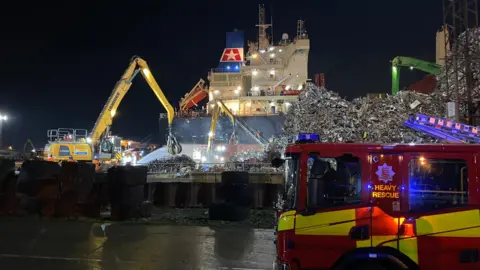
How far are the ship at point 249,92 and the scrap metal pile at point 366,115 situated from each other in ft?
40.8

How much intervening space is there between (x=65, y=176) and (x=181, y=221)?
362 cm

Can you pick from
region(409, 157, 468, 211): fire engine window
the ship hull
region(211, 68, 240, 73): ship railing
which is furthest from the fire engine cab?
region(211, 68, 240, 73): ship railing

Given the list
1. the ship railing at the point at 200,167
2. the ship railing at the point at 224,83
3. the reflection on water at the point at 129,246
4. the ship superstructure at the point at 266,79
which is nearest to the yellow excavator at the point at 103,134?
the ship railing at the point at 200,167

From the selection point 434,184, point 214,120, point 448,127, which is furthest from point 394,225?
point 214,120

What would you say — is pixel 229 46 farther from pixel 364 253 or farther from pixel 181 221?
pixel 364 253

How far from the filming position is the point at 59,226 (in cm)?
1047

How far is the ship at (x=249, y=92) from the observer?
43.8 m

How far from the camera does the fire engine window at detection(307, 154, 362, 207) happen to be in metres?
4.55

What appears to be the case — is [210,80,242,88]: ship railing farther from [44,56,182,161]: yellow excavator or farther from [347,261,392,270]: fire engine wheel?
[347,261,392,270]: fire engine wheel

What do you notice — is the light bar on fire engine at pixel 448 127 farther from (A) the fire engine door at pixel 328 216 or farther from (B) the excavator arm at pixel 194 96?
(B) the excavator arm at pixel 194 96

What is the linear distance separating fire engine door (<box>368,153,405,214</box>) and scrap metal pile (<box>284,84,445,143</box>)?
1906 cm

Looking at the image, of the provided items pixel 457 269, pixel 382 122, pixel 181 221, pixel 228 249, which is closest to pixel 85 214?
pixel 181 221

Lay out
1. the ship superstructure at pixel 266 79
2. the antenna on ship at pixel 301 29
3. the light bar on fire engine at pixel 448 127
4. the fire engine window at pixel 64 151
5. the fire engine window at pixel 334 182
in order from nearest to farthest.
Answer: the fire engine window at pixel 334 182
the light bar on fire engine at pixel 448 127
the fire engine window at pixel 64 151
the ship superstructure at pixel 266 79
the antenna on ship at pixel 301 29

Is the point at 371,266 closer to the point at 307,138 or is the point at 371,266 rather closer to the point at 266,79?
the point at 307,138
